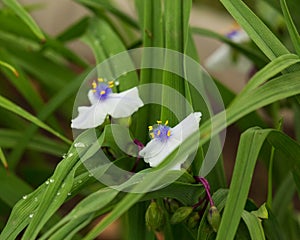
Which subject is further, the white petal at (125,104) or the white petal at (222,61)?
the white petal at (222,61)

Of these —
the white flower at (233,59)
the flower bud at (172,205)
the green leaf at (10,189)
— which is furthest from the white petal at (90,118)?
the white flower at (233,59)

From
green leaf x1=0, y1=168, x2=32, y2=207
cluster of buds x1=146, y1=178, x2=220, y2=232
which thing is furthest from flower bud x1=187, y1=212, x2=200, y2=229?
green leaf x1=0, y1=168, x2=32, y2=207

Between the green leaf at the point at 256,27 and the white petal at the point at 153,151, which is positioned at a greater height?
the green leaf at the point at 256,27

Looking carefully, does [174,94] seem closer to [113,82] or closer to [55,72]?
[113,82]

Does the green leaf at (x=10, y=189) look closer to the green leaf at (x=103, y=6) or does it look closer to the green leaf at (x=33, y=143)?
the green leaf at (x=33, y=143)

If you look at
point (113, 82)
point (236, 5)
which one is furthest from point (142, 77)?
point (236, 5)

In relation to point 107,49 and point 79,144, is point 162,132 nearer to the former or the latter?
point 79,144

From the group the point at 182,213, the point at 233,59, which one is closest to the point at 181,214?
the point at 182,213
